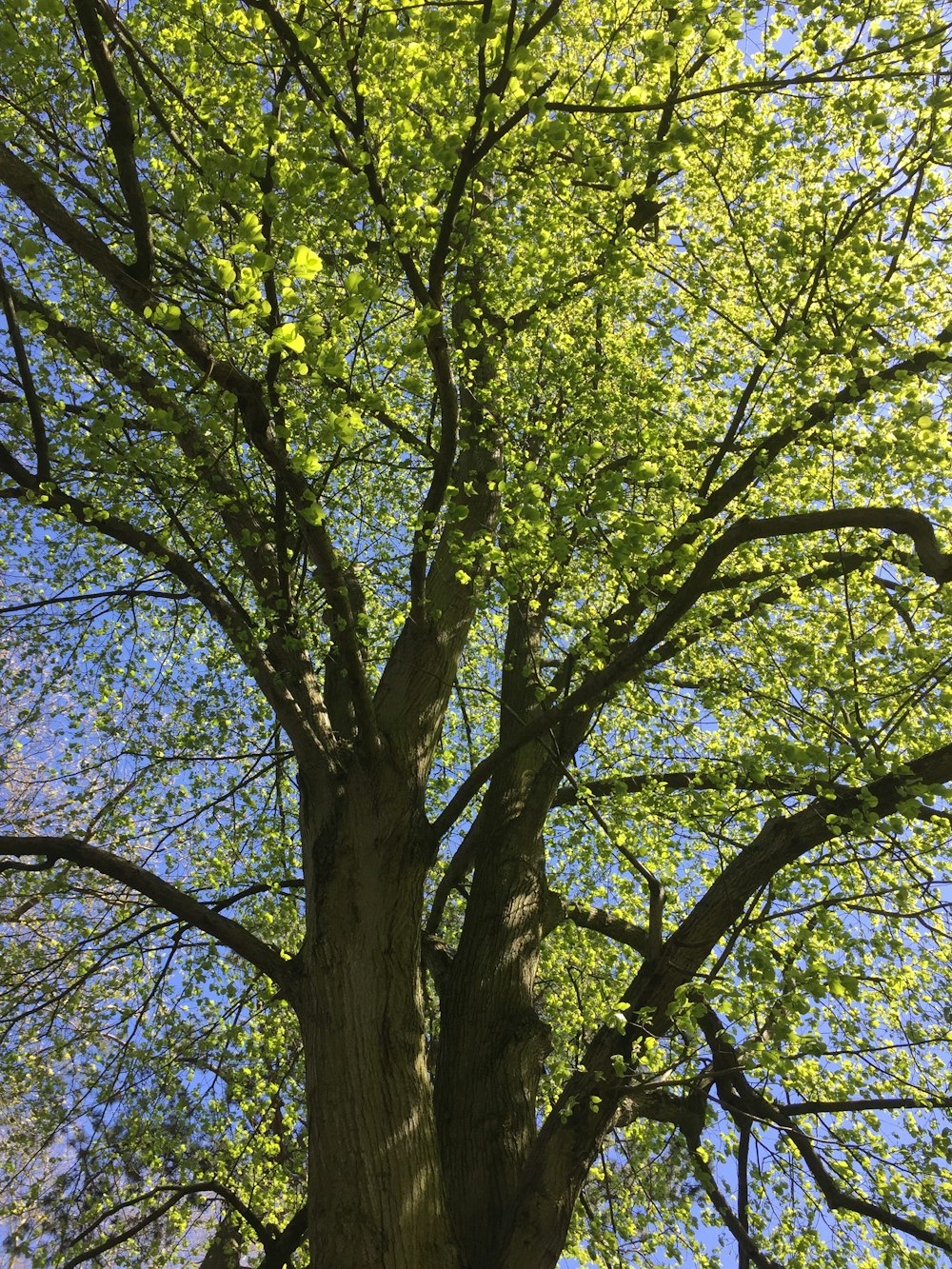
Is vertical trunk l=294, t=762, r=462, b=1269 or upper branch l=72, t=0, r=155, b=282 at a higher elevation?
upper branch l=72, t=0, r=155, b=282

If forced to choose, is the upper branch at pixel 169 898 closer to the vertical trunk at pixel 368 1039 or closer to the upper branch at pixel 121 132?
the vertical trunk at pixel 368 1039

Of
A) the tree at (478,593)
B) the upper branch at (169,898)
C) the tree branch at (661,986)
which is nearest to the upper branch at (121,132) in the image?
the tree at (478,593)

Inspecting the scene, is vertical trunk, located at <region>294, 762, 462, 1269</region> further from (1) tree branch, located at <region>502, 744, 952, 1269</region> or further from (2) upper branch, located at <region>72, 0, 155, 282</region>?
(2) upper branch, located at <region>72, 0, 155, 282</region>

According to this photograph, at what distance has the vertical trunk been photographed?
356 cm

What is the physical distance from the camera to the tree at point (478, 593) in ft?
12.2

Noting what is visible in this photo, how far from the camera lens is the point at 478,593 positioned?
17.1 feet

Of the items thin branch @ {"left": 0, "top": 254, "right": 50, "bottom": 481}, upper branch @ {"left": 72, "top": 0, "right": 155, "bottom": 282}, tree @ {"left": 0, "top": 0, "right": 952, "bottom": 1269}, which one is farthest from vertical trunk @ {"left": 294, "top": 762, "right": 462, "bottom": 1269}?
upper branch @ {"left": 72, "top": 0, "right": 155, "bottom": 282}

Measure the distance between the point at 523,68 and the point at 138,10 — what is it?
179 inches

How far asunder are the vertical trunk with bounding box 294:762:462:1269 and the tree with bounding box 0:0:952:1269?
0.08ft

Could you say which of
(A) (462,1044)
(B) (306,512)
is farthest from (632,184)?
(A) (462,1044)

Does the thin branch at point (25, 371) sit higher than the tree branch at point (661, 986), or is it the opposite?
the thin branch at point (25, 371)

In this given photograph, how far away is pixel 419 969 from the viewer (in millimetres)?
4484

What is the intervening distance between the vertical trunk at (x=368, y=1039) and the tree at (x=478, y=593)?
23 millimetres

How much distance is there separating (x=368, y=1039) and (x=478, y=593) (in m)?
2.48
